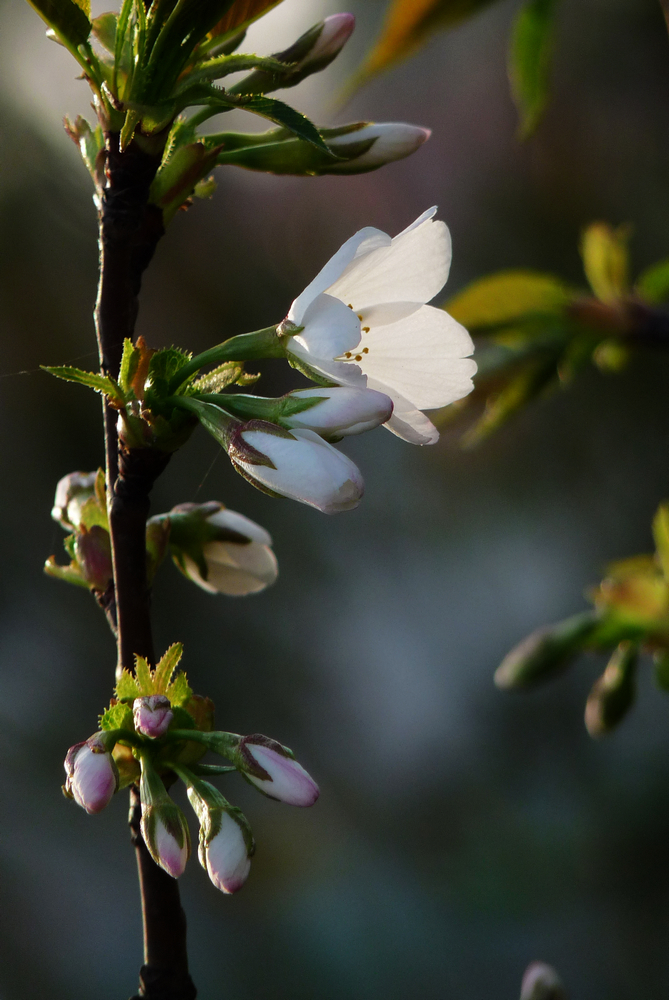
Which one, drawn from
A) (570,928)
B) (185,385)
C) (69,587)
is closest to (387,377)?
(185,385)

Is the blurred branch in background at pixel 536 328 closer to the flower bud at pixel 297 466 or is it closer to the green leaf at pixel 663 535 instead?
the green leaf at pixel 663 535

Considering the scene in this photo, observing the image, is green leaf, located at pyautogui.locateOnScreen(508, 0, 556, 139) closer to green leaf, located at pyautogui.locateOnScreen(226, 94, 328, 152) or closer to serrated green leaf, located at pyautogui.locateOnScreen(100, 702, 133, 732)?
green leaf, located at pyautogui.locateOnScreen(226, 94, 328, 152)

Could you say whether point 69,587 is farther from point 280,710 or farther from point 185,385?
point 185,385

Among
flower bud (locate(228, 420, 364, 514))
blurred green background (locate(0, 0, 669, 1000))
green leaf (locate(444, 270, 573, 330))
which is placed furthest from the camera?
blurred green background (locate(0, 0, 669, 1000))

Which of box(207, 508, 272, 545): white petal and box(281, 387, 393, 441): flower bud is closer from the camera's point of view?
box(281, 387, 393, 441): flower bud

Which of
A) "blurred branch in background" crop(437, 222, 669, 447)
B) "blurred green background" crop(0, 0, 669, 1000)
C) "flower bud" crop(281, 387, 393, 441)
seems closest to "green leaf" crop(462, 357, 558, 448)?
"blurred branch in background" crop(437, 222, 669, 447)

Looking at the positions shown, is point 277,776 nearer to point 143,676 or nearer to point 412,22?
point 143,676

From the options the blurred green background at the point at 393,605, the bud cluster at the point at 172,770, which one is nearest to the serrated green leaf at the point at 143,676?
the bud cluster at the point at 172,770

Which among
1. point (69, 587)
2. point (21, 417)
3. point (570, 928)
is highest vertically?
point (21, 417)
